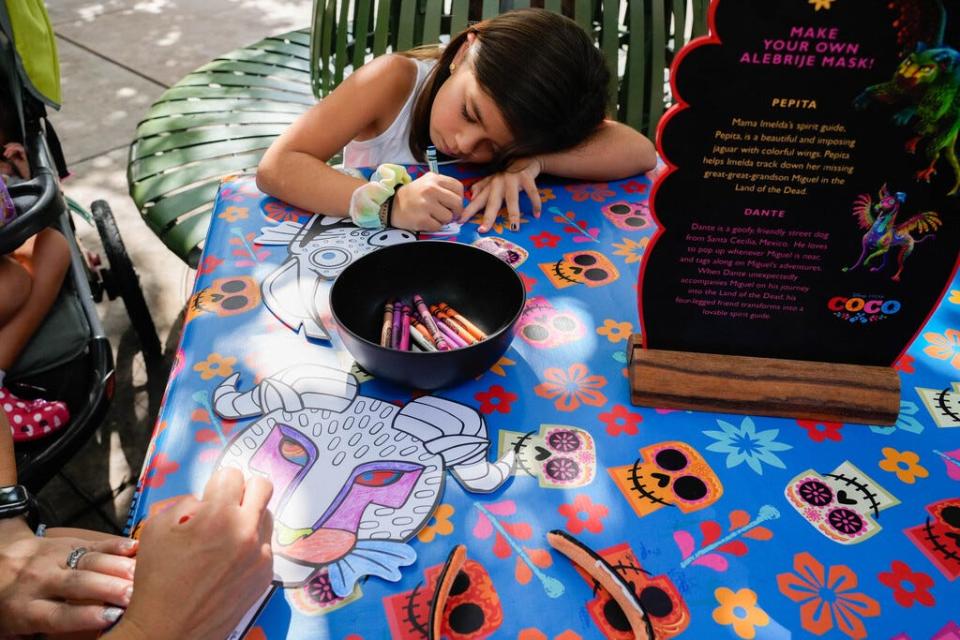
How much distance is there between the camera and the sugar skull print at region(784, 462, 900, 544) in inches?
29.4

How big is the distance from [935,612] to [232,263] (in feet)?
3.20

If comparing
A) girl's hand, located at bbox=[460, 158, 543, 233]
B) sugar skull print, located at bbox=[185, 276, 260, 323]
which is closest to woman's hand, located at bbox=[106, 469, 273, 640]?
sugar skull print, located at bbox=[185, 276, 260, 323]

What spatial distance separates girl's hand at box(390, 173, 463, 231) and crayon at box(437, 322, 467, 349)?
29 centimetres

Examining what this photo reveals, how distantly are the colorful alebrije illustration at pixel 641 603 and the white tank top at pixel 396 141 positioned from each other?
3.58 ft

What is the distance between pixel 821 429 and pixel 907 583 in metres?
0.21

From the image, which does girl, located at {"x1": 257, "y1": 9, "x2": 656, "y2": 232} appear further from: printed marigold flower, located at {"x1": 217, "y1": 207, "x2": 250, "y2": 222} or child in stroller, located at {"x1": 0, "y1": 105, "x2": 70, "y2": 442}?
child in stroller, located at {"x1": 0, "y1": 105, "x2": 70, "y2": 442}

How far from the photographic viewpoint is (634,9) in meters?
1.83

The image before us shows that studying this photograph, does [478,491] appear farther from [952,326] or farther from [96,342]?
[96,342]

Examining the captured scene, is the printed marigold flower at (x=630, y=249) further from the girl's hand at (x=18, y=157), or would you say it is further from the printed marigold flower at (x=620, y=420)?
the girl's hand at (x=18, y=157)

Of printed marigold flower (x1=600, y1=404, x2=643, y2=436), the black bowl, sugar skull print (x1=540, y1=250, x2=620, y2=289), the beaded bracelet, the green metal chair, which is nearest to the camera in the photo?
printed marigold flower (x1=600, y1=404, x2=643, y2=436)

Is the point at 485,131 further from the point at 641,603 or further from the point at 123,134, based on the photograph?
the point at 123,134

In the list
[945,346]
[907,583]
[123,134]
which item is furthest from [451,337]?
[123,134]

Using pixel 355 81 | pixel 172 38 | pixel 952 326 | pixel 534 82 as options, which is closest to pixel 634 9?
pixel 534 82

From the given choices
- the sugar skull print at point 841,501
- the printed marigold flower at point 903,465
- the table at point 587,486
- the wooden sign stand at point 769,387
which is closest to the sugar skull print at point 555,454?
the table at point 587,486
